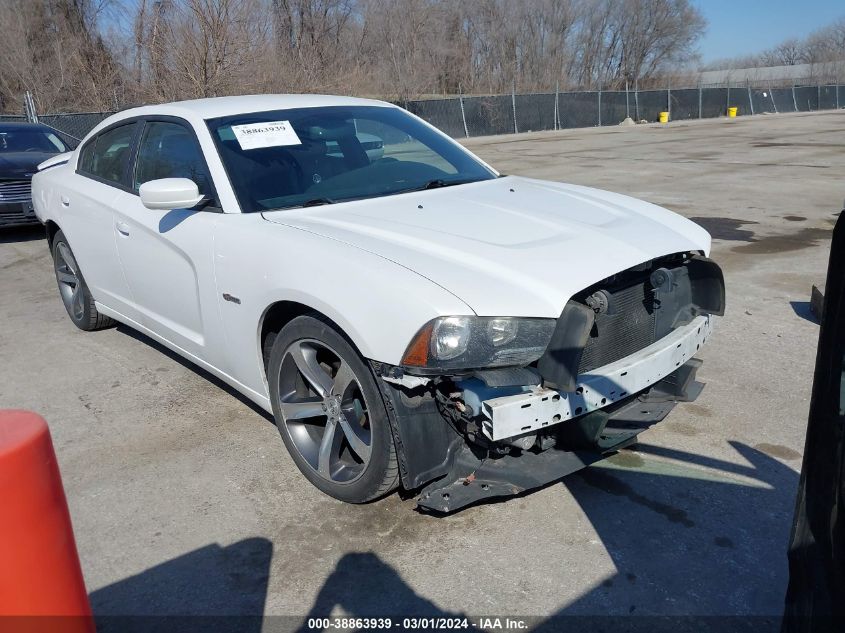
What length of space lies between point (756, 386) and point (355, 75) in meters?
29.6

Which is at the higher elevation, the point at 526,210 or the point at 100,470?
the point at 526,210

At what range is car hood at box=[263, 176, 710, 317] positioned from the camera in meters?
2.70

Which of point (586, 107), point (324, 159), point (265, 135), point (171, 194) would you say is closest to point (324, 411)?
point (171, 194)

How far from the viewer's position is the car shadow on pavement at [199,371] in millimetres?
4195

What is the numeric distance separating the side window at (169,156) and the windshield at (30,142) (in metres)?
7.49

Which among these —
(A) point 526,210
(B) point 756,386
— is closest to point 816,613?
(A) point 526,210

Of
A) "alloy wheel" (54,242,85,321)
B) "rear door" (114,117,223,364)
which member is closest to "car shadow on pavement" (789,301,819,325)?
A: "rear door" (114,117,223,364)

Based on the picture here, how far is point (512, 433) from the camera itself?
259cm

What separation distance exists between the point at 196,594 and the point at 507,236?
1832 millimetres

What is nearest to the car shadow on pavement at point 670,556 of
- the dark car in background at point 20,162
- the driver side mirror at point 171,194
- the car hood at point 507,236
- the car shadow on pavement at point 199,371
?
the car hood at point 507,236

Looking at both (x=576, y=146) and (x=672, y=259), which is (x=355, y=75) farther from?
(x=672, y=259)

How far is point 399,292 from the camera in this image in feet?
8.76

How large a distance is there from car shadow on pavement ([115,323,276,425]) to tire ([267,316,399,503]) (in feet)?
2.39

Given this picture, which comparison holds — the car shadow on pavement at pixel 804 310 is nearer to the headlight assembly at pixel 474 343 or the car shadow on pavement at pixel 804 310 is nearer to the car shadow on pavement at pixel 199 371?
the headlight assembly at pixel 474 343
